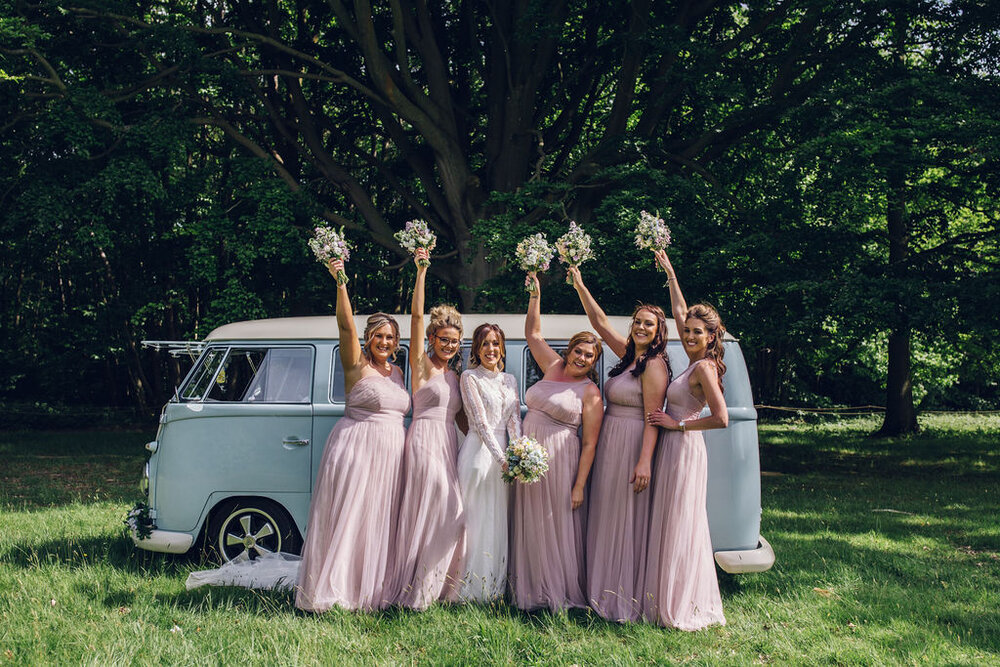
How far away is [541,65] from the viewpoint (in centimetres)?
1476

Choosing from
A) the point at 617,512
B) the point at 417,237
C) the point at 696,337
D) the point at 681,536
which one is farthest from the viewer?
the point at 417,237

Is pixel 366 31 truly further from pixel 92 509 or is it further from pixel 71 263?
pixel 71 263

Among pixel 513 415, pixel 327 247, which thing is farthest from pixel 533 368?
pixel 327 247

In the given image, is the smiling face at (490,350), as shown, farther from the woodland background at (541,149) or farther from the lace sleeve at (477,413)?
the woodland background at (541,149)

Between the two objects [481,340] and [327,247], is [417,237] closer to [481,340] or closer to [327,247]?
[327,247]

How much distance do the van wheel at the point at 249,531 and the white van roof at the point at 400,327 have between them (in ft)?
4.44

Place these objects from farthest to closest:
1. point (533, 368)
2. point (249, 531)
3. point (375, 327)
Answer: point (249, 531), point (533, 368), point (375, 327)

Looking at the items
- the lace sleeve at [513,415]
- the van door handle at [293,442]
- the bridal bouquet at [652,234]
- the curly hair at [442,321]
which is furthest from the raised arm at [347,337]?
the bridal bouquet at [652,234]

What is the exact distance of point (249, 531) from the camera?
6.47m

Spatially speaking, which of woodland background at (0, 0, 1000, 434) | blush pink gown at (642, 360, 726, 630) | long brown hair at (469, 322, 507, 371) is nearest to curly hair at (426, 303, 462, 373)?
long brown hair at (469, 322, 507, 371)

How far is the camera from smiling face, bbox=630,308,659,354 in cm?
562

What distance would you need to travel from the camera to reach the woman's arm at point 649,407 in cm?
543

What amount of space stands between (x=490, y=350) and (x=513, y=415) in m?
0.50

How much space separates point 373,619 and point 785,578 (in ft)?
11.0
